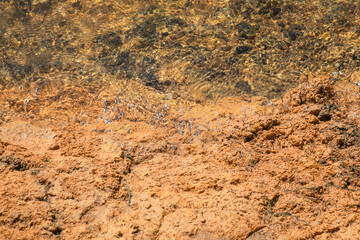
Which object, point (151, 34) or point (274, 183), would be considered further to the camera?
point (151, 34)

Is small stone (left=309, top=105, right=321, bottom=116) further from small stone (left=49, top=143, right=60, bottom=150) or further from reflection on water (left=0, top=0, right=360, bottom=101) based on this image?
small stone (left=49, top=143, right=60, bottom=150)

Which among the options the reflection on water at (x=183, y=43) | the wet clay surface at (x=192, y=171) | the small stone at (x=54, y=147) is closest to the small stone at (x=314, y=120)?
the wet clay surface at (x=192, y=171)

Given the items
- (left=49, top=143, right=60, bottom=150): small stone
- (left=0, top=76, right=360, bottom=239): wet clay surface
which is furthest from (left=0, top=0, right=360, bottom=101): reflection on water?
(left=49, top=143, right=60, bottom=150): small stone

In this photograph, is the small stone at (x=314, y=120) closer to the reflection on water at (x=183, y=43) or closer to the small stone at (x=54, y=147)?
the reflection on water at (x=183, y=43)

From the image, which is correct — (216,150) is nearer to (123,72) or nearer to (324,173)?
(324,173)

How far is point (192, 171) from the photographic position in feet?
8.04

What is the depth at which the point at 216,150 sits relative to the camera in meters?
2.64

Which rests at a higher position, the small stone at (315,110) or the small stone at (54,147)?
the small stone at (315,110)

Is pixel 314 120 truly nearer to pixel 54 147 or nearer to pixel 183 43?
pixel 183 43

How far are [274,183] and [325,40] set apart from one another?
235 centimetres

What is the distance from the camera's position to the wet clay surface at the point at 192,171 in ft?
6.59

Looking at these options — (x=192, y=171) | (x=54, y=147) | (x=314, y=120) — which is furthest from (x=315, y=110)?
(x=54, y=147)

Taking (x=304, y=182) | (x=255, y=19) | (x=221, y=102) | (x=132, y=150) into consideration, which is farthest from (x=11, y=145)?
(x=255, y=19)

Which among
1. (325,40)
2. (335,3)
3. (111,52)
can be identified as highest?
(335,3)
